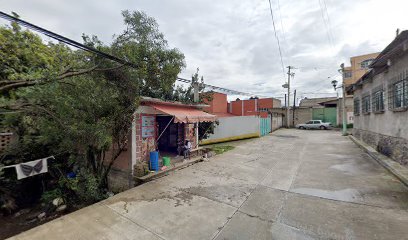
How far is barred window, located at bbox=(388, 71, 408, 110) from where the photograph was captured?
6.05 m

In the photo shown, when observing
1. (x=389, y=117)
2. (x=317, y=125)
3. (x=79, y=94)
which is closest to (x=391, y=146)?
(x=389, y=117)

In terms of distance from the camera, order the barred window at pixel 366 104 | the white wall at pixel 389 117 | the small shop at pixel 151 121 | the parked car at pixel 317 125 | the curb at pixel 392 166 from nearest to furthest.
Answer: the curb at pixel 392 166 < the white wall at pixel 389 117 < the small shop at pixel 151 121 < the barred window at pixel 366 104 < the parked car at pixel 317 125

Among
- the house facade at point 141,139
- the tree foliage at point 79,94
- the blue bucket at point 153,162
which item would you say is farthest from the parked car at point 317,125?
the blue bucket at point 153,162

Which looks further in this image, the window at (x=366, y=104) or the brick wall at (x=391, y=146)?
the window at (x=366, y=104)

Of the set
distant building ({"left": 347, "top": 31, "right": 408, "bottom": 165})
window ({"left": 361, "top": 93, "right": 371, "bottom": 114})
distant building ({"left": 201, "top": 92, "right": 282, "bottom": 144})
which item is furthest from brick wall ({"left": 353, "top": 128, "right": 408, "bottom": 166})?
distant building ({"left": 201, "top": 92, "right": 282, "bottom": 144})

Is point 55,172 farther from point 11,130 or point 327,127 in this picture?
point 327,127

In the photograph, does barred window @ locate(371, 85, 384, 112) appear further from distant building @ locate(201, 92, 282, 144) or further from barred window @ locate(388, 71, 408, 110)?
distant building @ locate(201, 92, 282, 144)

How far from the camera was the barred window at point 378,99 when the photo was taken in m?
8.34

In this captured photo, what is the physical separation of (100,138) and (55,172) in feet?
13.1

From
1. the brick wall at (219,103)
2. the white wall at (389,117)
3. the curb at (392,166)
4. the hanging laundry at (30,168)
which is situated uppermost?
the brick wall at (219,103)

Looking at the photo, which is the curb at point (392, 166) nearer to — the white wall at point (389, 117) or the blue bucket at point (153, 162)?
the white wall at point (389, 117)

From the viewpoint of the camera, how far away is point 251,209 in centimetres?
402

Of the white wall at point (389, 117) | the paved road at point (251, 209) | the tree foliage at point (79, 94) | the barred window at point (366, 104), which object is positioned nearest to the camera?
the paved road at point (251, 209)

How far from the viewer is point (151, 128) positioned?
7285mm
